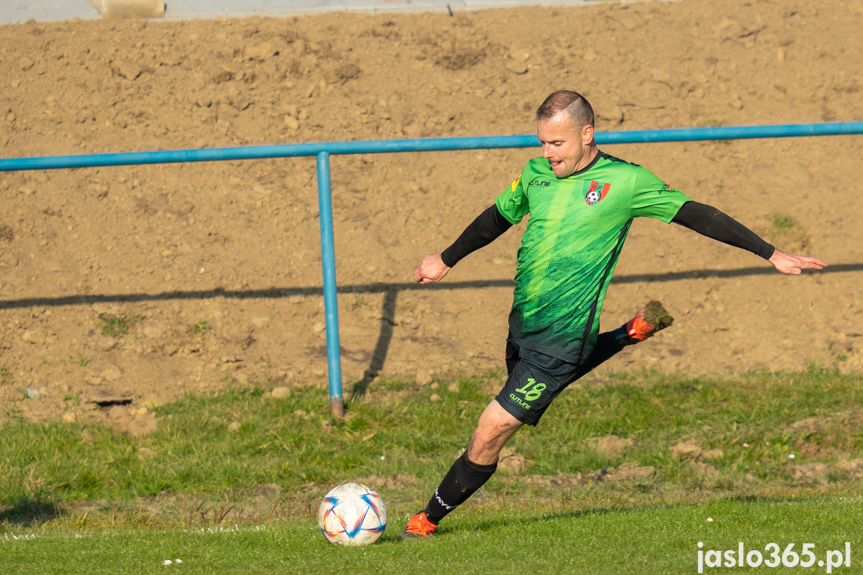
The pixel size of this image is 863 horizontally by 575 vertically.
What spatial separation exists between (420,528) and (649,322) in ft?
5.01

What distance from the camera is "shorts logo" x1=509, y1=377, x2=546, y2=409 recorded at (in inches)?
169

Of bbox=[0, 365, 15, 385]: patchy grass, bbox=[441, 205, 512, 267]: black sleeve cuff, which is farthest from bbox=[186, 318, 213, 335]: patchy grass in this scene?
bbox=[441, 205, 512, 267]: black sleeve cuff

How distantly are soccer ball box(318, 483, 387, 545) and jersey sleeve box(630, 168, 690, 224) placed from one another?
1.86 m

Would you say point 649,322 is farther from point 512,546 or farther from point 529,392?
point 512,546

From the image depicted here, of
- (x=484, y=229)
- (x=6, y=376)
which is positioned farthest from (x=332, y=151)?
(x=6, y=376)

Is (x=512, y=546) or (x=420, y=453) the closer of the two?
(x=512, y=546)

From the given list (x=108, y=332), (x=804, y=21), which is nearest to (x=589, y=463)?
(x=108, y=332)

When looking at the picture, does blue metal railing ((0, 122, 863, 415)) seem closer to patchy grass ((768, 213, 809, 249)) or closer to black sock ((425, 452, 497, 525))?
patchy grass ((768, 213, 809, 249))

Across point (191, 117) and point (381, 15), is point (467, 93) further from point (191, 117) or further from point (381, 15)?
point (191, 117)

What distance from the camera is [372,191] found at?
9.02 meters

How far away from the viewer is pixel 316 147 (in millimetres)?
6746

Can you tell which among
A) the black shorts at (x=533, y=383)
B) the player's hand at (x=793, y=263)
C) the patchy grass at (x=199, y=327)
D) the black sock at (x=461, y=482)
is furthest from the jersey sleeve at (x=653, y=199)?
the patchy grass at (x=199, y=327)

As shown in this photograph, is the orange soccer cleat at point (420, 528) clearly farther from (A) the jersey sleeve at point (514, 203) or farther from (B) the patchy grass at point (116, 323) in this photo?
(B) the patchy grass at point (116, 323)

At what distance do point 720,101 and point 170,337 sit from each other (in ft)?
20.7
